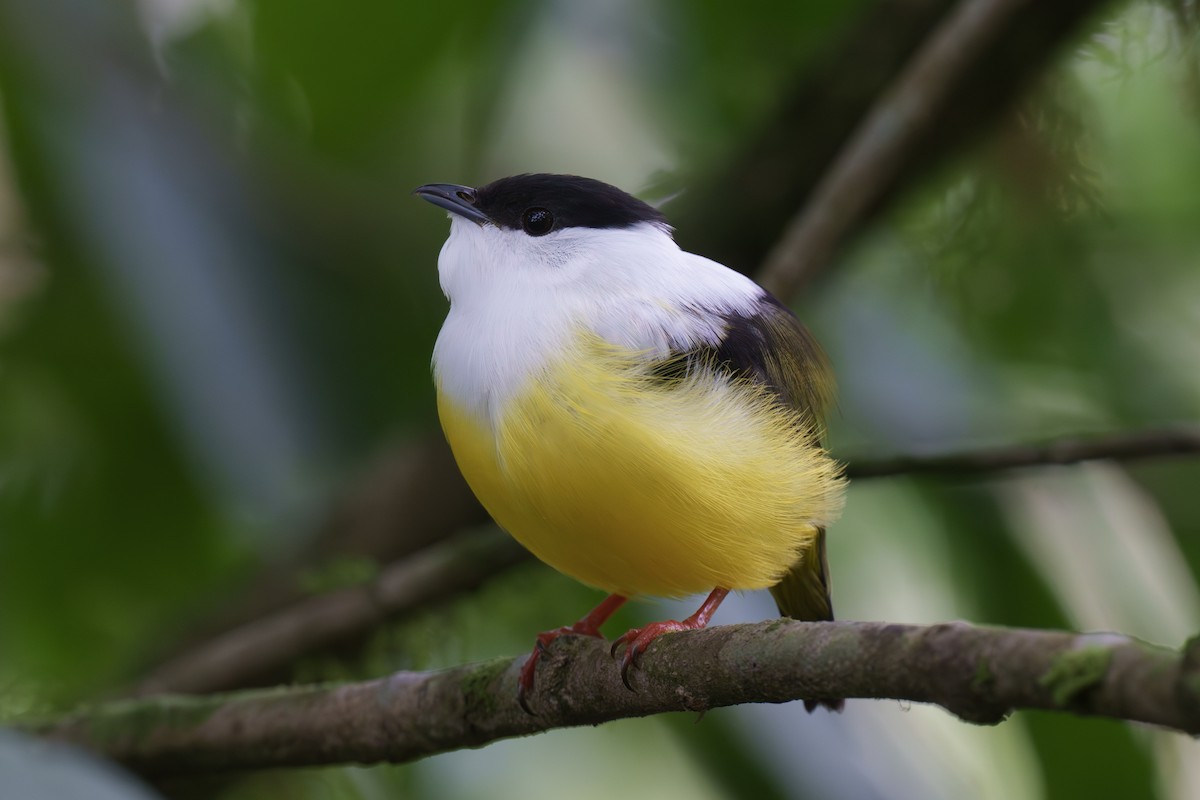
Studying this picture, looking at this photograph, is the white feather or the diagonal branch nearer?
the white feather

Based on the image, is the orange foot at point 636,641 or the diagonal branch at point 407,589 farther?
the diagonal branch at point 407,589

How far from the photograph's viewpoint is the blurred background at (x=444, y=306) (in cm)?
317

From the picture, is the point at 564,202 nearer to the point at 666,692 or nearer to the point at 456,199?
the point at 456,199

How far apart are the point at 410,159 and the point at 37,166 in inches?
39.5

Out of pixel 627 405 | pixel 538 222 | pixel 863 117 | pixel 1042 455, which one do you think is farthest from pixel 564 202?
pixel 863 117

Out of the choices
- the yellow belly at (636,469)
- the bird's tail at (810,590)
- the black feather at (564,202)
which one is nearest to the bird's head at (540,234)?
the black feather at (564,202)

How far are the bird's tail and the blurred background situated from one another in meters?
0.35

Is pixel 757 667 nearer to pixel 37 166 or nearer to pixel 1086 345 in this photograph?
pixel 1086 345

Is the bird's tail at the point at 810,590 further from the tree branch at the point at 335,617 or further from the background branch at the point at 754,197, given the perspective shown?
the background branch at the point at 754,197

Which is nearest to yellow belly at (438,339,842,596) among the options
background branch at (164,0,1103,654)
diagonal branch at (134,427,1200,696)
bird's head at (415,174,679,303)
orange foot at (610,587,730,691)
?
orange foot at (610,587,730,691)

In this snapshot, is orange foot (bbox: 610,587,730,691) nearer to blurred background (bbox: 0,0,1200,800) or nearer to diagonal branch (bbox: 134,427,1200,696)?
diagonal branch (bbox: 134,427,1200,696)

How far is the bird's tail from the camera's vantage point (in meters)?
2.65

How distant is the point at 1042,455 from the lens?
8.33 feet

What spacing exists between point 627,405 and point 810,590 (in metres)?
0.87
